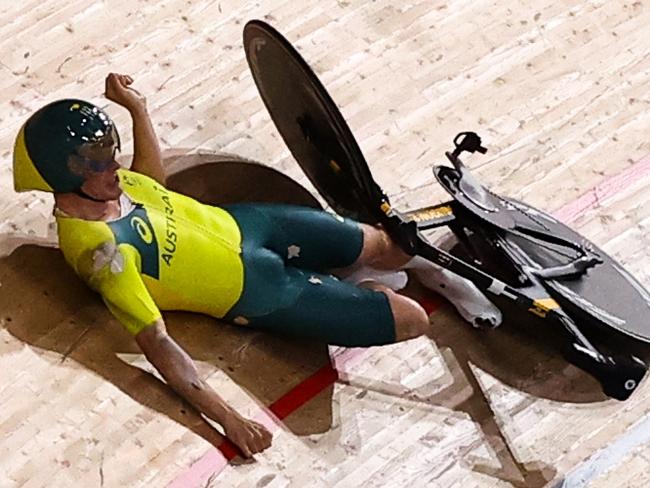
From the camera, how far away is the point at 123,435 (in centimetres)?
235

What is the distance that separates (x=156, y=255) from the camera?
235cm

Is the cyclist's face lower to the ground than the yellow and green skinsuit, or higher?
higher

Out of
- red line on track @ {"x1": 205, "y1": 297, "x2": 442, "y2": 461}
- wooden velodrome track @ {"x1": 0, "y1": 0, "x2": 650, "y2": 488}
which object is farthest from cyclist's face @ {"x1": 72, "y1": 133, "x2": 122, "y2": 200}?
red line on track @ {"x1": 205, "y1": 297, "x2": 442, "y2": 461}

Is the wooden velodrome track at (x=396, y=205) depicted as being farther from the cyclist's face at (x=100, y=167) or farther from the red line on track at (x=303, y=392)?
the cyclist's face at (x=100, y=167)

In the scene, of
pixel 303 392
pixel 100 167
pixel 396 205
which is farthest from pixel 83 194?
pixel 396 205

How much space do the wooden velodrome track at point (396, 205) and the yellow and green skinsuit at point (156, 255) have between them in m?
0.14

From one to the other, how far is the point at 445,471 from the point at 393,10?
1.30 meters

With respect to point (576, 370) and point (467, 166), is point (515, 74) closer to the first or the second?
point (467, 166)

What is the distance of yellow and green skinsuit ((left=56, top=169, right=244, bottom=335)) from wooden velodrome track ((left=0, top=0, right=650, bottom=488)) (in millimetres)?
136

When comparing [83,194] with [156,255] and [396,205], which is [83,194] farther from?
[396,205]

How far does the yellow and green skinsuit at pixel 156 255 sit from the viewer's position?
2.29m

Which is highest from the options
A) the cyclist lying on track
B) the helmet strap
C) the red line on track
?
the helmet strap

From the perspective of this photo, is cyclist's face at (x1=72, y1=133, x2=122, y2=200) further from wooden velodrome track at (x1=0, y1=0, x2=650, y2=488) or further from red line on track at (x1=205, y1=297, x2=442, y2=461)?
red line on track at (x1=205, y1=297, x2=442, y2=461)

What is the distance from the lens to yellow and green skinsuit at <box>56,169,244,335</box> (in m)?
2.29
